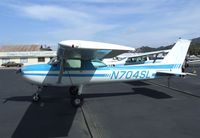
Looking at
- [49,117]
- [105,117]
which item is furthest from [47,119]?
[105,117]

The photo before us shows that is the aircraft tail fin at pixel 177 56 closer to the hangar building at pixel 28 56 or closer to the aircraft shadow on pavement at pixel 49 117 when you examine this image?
the aircraft shadow on pavement at pixel 49 117

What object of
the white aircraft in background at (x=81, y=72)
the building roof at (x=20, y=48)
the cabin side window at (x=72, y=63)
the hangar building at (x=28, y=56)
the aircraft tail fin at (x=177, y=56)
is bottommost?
the hangar building at (x=28, y=56)

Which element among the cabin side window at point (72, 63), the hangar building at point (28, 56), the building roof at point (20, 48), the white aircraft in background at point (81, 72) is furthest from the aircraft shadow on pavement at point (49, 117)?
the building roof at point (20, 48)

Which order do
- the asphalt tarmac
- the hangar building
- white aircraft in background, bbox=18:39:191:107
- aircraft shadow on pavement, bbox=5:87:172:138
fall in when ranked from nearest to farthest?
the asphalt tarmac → aircraft shadow on pavement, bbox=5:87:172:138 → white aircraft in background, bbox=18:39:191:107 → the hangar building

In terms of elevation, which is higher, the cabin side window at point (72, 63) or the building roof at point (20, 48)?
the cabin side window at point (72, 63)

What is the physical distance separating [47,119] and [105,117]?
5.34 ft

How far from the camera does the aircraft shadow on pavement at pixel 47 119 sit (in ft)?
19.7

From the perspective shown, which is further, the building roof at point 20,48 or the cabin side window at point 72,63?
the building roof at point 20,48

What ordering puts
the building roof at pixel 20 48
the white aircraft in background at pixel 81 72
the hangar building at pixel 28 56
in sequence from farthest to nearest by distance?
the building roof at pixel 20 48
the hangar building at pixel 28 56
the white aircraft in background at pixel 81 72

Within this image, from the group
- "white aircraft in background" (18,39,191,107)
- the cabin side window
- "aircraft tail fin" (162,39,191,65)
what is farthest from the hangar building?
the cabin side window

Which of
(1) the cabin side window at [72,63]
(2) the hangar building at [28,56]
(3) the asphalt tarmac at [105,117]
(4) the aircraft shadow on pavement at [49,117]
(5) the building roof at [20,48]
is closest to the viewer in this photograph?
(3) the asphalt tarmac at [105,117]

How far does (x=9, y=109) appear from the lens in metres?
8.76

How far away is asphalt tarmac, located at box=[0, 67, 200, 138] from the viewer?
595cm

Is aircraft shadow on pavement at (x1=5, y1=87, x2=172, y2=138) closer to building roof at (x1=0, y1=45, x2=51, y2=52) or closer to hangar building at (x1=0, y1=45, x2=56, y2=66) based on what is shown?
hangar building at (x1=0, y1=45, x2=56, y2=66)
